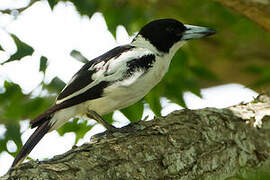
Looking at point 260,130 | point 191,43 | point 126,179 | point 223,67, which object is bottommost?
point 223,67

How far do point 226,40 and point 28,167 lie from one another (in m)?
4.85

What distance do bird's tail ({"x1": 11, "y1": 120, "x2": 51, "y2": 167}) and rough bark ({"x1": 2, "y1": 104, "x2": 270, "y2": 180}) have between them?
642 millimetres

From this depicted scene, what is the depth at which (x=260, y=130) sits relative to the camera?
3617 millimetres

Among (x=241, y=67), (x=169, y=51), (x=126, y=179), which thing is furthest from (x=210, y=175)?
(x=241, y=67)

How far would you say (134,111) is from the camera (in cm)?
406

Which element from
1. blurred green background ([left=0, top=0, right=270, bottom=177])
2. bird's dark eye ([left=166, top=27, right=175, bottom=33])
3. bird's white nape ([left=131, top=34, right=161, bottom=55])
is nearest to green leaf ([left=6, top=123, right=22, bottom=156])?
blurred green background ([left=0, top=0, right=270, bottom=177])

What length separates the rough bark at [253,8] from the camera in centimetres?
429

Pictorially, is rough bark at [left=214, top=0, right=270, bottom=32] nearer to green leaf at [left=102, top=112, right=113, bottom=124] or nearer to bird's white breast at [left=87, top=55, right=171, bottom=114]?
bird's white breast at [left=87, top=55, right=171, bottom=114]

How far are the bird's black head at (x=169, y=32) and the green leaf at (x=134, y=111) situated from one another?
731 millimetres

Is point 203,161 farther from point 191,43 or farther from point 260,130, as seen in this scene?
point 191,43

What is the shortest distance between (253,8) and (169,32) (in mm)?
825

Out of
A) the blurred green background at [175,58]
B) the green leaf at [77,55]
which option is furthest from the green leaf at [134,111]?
the green leaf at [77,55]

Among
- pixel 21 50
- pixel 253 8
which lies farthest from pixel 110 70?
pixel 253 8

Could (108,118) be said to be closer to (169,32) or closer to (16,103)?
(16,103)
